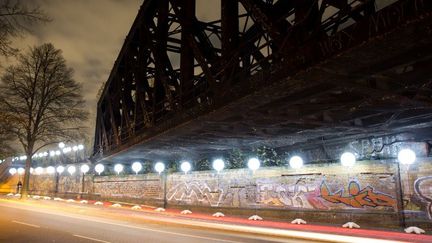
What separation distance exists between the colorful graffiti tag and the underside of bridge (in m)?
2.37

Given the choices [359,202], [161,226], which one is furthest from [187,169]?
[359,202]

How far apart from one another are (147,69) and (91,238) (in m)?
10.3

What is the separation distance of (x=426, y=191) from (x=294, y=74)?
9552 mm

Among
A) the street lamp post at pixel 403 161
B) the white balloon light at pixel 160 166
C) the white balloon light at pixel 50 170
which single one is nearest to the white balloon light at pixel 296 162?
the street lamp post at pixel 403 161

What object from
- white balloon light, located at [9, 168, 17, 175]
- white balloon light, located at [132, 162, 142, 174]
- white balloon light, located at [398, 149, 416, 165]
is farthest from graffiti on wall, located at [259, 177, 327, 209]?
white balloon light, located at [9, 168, 17, 175]

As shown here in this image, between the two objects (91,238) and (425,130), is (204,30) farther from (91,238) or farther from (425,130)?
(425,130)

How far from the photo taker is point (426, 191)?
14.0m

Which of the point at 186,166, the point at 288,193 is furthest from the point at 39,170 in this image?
the point at 288,193

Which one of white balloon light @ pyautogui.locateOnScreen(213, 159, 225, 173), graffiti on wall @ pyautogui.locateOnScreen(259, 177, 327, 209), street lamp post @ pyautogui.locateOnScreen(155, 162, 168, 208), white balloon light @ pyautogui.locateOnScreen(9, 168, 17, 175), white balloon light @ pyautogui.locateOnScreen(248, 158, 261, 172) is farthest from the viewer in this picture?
white balloon light @ pyautogui.locateOnScreen(9, 168, 17, 175)

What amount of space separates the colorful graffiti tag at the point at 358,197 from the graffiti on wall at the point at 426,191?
1.06 meters

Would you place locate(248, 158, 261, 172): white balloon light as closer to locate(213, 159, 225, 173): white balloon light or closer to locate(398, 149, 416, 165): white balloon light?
locate(213, 159, 225, 173): white balloon light

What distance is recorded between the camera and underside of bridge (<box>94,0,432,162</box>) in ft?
21.2

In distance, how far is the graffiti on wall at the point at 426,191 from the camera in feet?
45.6

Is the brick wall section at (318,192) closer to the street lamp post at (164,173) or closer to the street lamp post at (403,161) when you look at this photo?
the street lamp post at (403,161)
